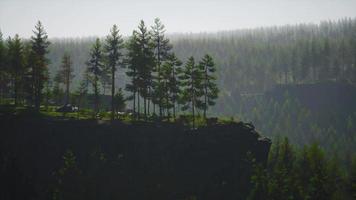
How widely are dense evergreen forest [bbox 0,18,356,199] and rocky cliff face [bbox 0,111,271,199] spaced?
6.71 feet

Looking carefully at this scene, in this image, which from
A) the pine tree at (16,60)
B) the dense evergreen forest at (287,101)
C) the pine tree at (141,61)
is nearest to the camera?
the pine tree at (141,61)

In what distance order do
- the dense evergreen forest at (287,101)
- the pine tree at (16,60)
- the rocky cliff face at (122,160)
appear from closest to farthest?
the rocky cliff face at (122,160) → the pine tree at (16,60) → the dense evergreen forest at (287,101)

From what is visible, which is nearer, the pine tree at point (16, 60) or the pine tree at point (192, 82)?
the pine tree at point (192, 82)

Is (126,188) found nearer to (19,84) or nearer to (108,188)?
(108,188)

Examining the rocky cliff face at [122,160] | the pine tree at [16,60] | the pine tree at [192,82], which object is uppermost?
the pine tree at [16,60]

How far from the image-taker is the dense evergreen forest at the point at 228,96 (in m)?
47.4

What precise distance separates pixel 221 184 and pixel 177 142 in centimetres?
674

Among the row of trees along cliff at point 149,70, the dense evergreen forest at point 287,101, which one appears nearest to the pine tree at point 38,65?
the row of trees along cliff at point 149,70

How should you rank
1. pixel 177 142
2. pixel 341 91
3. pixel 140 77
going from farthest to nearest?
pixel 341 91
pixel 140 77
pixel 177 142

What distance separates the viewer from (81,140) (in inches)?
1622

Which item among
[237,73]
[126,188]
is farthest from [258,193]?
[237,73]

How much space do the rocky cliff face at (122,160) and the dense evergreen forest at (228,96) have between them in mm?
2045

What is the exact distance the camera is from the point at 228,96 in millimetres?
134500

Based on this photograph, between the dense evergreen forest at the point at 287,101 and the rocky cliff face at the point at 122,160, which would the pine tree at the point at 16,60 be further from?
the dense evergreen forest at the point at 287,101
